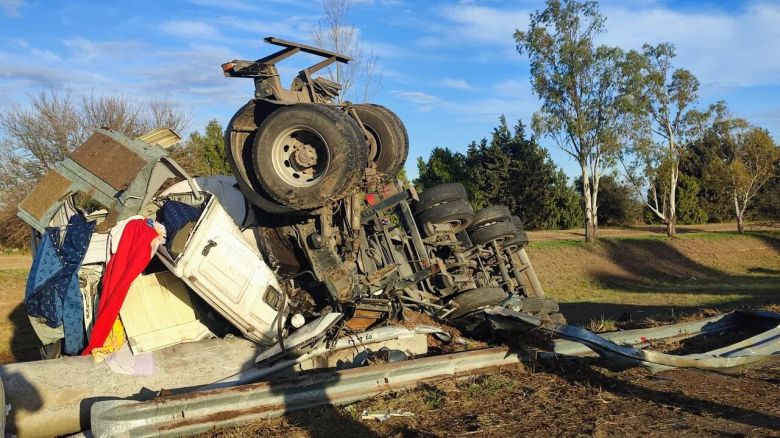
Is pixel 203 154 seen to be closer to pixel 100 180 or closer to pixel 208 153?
pixel 208 153

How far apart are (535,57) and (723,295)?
49.8 ft

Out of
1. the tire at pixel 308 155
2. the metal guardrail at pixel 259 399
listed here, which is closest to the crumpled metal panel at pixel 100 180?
the tire at pixel 308 155

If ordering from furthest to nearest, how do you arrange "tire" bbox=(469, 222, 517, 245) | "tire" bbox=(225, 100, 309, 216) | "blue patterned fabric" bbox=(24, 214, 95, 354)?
→ "tire" bbox=(469, 222, 517, 245) → "tire" bbox=(225, 100, 309, 216) → "blue patterned fabric" bbox=(24, 214, 95, 354)

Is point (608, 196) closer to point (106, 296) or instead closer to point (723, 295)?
point (723, 295)

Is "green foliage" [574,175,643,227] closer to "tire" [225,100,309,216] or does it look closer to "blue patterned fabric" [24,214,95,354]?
"tire" [225,100,309,216]

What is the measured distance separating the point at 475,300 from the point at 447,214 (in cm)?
108

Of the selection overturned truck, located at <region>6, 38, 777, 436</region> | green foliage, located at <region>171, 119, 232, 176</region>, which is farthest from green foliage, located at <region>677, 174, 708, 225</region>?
overturned truck, located at <region>6, 38, 777, 436</region>

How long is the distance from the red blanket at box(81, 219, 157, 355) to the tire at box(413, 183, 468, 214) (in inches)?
116

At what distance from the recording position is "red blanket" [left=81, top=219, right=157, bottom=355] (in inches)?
197

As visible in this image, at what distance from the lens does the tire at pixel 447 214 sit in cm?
691

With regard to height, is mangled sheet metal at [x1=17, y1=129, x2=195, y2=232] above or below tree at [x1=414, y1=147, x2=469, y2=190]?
below

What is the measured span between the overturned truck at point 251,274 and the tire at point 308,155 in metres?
0.01

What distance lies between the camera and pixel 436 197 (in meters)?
7.05

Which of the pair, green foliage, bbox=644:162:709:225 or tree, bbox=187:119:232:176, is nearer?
tree, bbox=187:119:232:176
